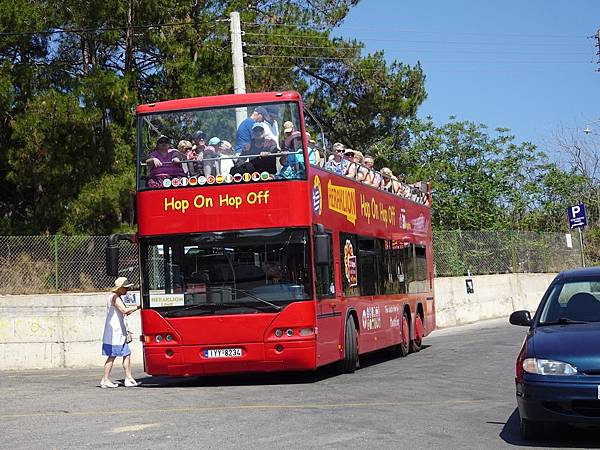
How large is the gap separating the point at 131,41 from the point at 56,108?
12.0 feet

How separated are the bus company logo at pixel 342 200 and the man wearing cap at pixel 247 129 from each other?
1.67 meters

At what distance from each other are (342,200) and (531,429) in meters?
8.88

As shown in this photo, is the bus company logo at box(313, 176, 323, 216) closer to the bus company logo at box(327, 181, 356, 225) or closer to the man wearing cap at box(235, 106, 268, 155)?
the bus company logo at box(327, 181, 356, 225)

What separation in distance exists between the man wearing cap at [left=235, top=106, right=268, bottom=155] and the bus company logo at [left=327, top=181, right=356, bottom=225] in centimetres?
167

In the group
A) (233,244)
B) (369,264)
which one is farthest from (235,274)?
(369,264)

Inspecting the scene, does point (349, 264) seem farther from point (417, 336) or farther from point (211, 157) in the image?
point (417, 336)

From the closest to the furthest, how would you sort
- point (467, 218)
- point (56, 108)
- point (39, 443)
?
point (39, 443), point (56, 108), point (467, 218)

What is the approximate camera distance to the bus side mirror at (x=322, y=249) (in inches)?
621

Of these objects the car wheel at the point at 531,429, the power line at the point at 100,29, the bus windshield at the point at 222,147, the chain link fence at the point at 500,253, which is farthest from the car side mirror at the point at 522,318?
the chain link fence at the point at 500,253

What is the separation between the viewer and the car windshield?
10.2m

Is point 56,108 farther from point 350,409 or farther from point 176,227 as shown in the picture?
point 350,409

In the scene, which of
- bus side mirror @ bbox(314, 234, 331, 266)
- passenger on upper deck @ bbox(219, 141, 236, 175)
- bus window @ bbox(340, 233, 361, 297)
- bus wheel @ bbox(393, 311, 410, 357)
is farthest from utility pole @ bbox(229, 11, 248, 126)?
bus side mirror @ bbox(314, 234, 331, 266)

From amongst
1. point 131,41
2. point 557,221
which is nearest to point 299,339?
point 131,41

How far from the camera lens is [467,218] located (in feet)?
147
